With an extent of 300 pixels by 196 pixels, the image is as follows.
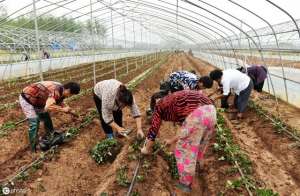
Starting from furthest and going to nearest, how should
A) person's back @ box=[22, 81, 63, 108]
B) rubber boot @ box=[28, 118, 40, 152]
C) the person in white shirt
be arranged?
the person in white shirt, rubber boot @ box=[28, 118, 40, 152], person's back @ box=[22, 81, 63, 108]

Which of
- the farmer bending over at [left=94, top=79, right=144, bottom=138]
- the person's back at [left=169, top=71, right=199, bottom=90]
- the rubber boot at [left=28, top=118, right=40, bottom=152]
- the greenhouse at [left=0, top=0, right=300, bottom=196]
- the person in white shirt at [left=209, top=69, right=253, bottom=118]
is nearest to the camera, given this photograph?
the greenhouse at [left=0, top=0, right=300, bottom=196]

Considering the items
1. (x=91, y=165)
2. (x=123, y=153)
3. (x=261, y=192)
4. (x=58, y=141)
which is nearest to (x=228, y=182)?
(x=261, y=192)

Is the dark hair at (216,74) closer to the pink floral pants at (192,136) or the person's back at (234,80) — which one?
the person's back at (234,80)

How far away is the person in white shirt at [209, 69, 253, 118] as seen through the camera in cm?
798

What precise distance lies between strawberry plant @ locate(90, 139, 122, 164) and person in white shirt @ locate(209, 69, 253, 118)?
2672mm

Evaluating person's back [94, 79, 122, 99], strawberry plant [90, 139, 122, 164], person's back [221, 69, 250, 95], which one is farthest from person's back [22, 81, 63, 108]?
person's back [221, 69, 250, 95]

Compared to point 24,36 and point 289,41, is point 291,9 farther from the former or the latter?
point 24,36

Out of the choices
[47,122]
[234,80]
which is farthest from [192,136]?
[234,80]

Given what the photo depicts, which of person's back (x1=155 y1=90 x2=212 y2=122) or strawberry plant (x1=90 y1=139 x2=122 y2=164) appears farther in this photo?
strawberry plant (x1=90 y1=139 x2=122 y2=164)

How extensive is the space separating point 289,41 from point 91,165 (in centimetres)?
920

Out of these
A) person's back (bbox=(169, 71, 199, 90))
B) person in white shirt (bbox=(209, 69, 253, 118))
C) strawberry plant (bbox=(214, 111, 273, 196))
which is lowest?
strawberry plant (bbox=(214, 111, 273, 196))

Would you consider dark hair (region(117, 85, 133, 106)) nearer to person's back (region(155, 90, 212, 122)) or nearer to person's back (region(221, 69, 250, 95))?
person's back (region(155, 90, 212, 122))

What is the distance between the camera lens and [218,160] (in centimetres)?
650

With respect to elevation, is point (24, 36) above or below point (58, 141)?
above
